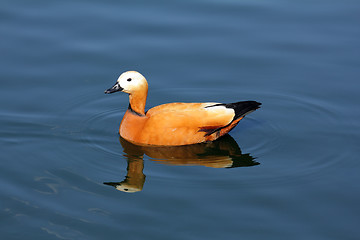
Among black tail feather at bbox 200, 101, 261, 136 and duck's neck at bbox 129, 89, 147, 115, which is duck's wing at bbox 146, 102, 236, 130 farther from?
duck's neck at bbox 129, 89, 147, 115

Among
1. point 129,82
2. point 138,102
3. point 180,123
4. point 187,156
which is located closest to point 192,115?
point 180,123

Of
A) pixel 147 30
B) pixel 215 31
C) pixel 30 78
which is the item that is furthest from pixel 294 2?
pixel 30 78

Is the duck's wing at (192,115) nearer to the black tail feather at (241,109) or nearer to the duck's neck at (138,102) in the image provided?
the black tail feather at (241,109)

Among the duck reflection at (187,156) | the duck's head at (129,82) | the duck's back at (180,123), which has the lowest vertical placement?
the duck reflection at (187,156)

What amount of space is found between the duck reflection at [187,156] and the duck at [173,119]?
0.32ft

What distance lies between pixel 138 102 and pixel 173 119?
1.99ft

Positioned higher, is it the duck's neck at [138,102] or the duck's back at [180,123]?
the duck's neck at [138,102]

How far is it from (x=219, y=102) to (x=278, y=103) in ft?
2.87

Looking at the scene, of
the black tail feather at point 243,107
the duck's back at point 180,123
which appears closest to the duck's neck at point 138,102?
the duck's back at point 180,123

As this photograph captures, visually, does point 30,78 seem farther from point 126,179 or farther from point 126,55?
point 126,179

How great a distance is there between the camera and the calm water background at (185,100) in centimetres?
677

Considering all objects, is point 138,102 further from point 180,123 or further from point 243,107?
point 243,107

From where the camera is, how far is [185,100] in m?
9.72

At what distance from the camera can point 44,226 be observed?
258 inches
